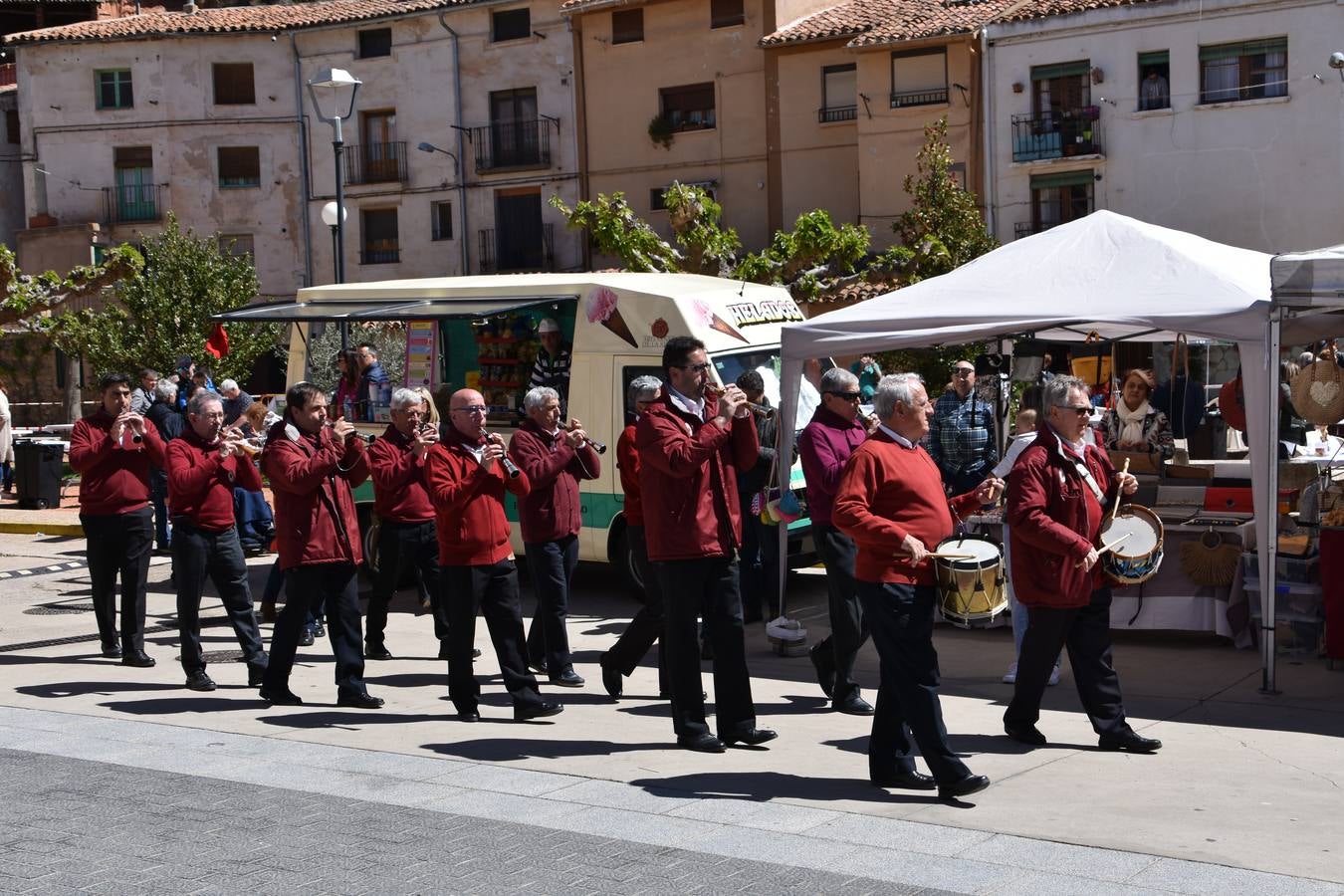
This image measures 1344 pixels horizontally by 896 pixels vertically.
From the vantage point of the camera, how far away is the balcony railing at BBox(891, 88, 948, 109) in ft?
114

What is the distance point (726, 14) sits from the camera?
37875mm

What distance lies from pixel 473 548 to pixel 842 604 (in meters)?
1.96

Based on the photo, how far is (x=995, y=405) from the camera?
42.9 ft

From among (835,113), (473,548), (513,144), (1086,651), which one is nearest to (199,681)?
(473,548)

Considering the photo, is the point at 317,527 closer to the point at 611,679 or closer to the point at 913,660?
the point at 611,679

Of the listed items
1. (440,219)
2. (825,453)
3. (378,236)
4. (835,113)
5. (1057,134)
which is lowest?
(825,453)

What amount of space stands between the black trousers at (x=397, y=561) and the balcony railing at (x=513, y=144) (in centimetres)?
3040

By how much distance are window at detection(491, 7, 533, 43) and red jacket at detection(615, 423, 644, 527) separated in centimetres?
3277

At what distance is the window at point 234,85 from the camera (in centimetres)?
4472

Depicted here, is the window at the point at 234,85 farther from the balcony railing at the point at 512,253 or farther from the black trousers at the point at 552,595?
the black trousers at the point at 552,595

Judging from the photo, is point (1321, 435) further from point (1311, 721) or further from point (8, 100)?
point (8, 100)

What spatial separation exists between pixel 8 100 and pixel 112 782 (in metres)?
45.5

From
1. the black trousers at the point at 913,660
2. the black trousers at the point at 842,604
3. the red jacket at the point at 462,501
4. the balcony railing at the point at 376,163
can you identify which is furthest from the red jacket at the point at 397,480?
the balcony railing at the point at 376,163

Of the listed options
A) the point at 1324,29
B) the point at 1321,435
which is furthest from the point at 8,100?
the point at 1321,435
